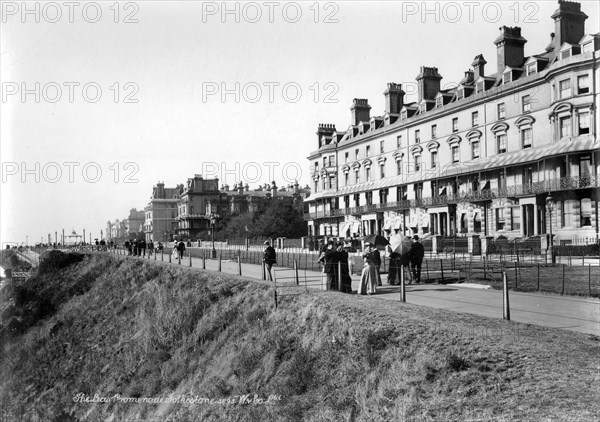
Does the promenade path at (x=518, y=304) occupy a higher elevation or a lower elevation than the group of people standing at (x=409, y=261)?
lower

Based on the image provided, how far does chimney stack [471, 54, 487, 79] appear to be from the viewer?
48.2 m

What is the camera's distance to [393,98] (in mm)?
61531

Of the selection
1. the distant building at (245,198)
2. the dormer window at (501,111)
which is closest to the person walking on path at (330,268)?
the dormer window at (501,111)

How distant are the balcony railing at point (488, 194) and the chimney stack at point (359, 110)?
1235cm

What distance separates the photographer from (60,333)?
98.3 ft

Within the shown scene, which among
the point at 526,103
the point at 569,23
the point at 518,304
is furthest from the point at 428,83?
the point at 518,304

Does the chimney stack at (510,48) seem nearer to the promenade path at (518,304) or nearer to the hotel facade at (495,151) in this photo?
the hotel facade at (495,151)

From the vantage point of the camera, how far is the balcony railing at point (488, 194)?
3581cm

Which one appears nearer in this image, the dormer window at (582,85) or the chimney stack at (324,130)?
the dormer window at (582,85)

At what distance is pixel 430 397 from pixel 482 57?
152 feet

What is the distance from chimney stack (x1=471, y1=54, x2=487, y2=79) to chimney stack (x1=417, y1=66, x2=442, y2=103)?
6.41 meters

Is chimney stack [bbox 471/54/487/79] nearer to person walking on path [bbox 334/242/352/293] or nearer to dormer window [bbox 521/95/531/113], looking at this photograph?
dormer window [bbox 521/95/531/113]

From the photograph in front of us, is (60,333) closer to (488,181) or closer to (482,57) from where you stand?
(488,181)

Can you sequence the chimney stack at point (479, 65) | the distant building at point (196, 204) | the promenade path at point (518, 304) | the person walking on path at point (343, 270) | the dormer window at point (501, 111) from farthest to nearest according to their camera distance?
1. the distant building at point (196, 204)
2. the chimney stack at point (479, 65)
3. the dormer window at point (501, 111)
4. the person walking on path at point (343, 270)
5. the promenade path at point (518, 304)
